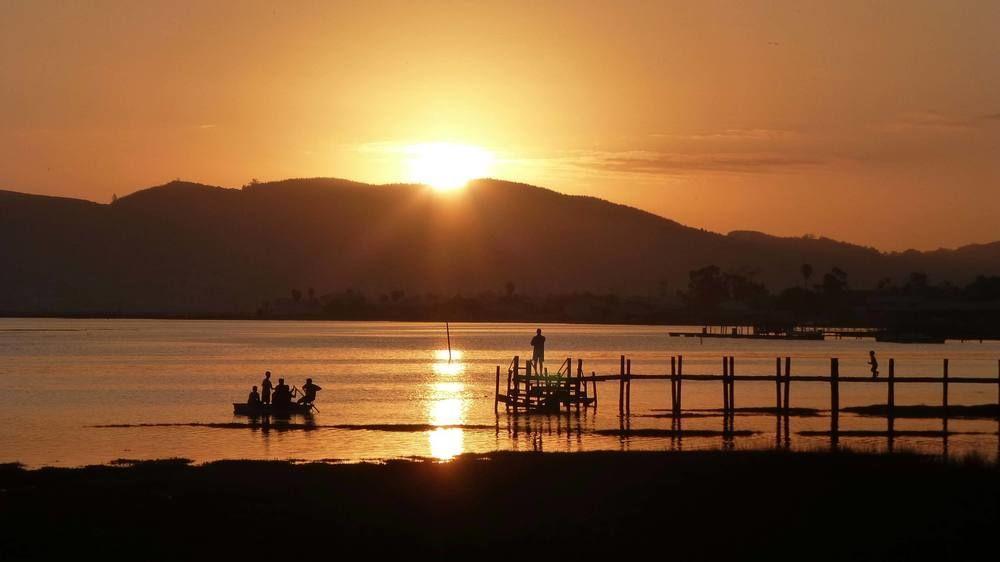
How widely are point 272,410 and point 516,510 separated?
28.0 meters

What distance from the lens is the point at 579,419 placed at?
5341 cm

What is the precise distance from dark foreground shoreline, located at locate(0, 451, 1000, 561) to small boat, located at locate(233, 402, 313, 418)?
18.5 meters

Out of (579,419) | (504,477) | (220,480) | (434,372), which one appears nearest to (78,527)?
(220,480)

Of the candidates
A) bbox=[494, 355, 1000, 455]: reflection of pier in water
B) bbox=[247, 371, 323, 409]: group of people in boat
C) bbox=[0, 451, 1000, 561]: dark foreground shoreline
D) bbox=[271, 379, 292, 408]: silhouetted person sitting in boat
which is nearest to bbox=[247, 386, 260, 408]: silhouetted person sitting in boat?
bbox=[247, 371, 323, 409]: group of people in boat

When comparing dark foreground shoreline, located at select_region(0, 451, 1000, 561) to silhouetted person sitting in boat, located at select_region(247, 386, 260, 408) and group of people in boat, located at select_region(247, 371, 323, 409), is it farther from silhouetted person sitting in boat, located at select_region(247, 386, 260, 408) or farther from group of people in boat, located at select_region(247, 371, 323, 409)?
silhouetted person sitting in boat, located at select_region(247, 386, 260, 408)

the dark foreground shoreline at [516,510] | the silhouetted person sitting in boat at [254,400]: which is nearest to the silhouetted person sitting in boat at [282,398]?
the silhouetted person sitting in boat at [254,400]

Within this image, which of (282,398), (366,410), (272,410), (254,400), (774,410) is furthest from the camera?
(366,410)

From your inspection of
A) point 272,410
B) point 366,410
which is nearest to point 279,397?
point 272,410

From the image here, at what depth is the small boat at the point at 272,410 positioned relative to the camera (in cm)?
5069

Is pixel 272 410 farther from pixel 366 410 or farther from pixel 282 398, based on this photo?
pixel 366 410

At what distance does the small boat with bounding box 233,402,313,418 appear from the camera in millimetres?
50688

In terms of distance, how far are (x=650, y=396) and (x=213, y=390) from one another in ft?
86.4

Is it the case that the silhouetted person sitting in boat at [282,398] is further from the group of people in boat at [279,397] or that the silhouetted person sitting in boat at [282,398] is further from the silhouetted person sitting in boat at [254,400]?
the silhouetted person sitting in boat at [254,400]

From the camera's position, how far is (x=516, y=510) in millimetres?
24406
